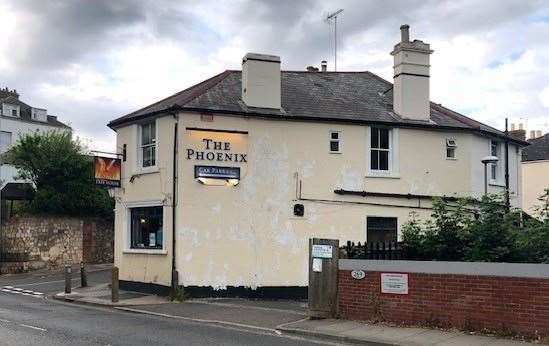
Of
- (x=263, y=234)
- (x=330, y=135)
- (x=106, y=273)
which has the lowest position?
(x=106, y=273)

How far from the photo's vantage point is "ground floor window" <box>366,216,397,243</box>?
21578 mm

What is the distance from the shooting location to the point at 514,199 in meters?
25.7

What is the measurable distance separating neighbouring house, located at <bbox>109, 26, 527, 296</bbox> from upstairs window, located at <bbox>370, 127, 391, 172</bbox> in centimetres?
4

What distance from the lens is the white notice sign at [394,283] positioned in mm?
13195

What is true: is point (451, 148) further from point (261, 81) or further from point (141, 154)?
point (141, 154)

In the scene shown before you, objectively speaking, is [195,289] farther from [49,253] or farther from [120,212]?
[49,253]

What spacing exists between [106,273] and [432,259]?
17.9 meters

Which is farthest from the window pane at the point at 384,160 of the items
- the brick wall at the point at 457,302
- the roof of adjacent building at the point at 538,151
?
the roof of adjacent building at the point at 538,151

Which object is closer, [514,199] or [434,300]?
[434,300]

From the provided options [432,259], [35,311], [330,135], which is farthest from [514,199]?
[35,311]

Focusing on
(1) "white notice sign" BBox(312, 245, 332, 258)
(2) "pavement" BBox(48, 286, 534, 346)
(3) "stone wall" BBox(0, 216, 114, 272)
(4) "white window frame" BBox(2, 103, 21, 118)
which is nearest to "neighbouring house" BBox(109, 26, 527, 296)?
(2) "pavement" BBox(48, 286, 534, 346)

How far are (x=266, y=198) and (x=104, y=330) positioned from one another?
8509mm

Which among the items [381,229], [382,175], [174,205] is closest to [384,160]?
[382,175]

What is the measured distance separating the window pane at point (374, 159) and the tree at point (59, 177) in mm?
16878
